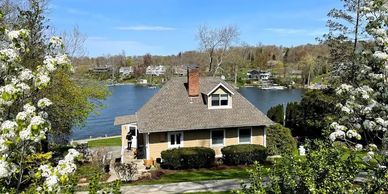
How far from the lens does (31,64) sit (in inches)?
699

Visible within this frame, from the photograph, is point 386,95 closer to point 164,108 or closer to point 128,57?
point 164,108

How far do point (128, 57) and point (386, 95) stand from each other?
177224mm

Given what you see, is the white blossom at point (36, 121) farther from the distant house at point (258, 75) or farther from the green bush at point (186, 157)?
the distant house at point (258, 75)

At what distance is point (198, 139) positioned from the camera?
2616 centimetres

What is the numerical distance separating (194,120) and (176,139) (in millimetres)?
1780

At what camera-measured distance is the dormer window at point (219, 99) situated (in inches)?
1079

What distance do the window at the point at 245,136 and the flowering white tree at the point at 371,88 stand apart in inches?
633

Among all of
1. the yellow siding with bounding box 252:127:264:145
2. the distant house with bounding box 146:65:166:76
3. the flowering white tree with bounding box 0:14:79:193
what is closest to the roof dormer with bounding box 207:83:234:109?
the yellow siding with bounding box 252:127:264:145

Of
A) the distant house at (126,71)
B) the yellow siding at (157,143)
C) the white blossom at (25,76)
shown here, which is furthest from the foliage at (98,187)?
the distant house at (126,71)

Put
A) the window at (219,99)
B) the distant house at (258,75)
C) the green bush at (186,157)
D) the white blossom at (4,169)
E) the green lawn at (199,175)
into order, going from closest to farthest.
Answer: the white blossom at (4,169), the green lawn at (199,175), the green bush at (186,157), the window at (219,99), the distant house at (258,75)

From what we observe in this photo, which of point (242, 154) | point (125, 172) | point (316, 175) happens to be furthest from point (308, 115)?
point (316, 175)

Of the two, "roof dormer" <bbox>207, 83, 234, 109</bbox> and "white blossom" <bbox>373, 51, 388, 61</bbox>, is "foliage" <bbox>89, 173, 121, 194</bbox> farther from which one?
"roof dormer" <bbox>207, 83, 234, 109</bbox>

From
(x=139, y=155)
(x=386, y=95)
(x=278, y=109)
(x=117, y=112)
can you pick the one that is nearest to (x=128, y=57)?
(x=117, y=112)

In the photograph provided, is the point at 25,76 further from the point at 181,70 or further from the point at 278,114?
the point at 181,70
